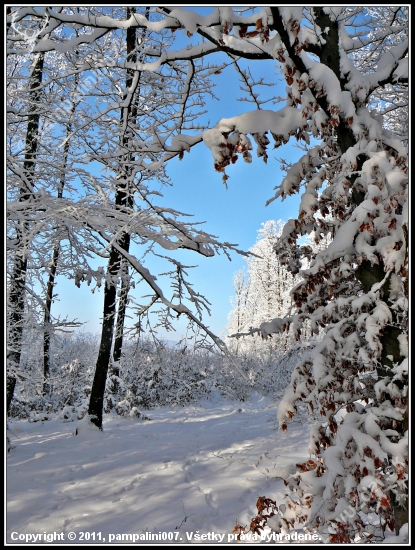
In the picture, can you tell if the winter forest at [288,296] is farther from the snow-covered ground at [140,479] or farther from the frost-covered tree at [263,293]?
the frost-covered tree at [263,293]

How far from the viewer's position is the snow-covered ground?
352 centimetres

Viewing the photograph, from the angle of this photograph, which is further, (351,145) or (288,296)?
(288,296)

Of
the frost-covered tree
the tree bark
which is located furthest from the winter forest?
the frost-covered tree

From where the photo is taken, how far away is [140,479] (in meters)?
4.79

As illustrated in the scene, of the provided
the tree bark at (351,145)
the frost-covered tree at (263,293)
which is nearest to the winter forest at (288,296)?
the tree bark at (351,145)

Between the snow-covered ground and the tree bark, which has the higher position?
the tree bark

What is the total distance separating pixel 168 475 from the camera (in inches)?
194

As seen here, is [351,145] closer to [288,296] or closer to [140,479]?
[288,296]

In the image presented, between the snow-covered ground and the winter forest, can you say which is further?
the snow-covered ground

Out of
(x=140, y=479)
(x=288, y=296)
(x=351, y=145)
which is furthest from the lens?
(x=140, y=479)

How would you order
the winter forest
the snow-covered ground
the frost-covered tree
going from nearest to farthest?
the winter forest
the snow-covered ground
the frost-covered tree

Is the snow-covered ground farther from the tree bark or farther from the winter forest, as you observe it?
the tree bark

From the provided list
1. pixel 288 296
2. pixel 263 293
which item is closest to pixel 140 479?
pixel 288 296

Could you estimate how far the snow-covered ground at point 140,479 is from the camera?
352 cm
